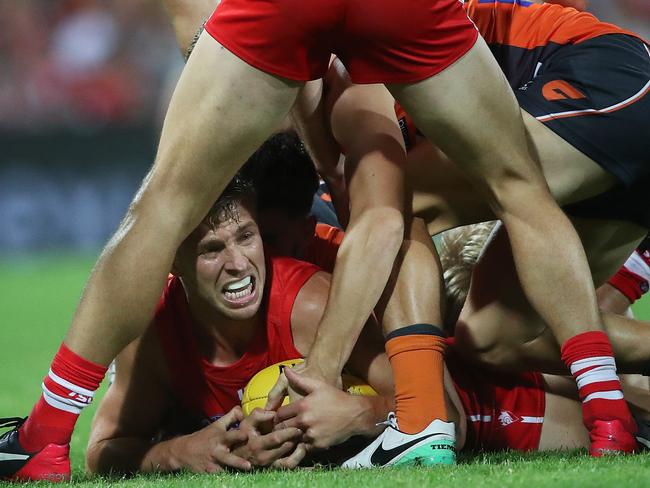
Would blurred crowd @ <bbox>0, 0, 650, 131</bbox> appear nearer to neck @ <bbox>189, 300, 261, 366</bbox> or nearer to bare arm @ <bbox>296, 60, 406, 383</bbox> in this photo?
neck @ <bbox>189, 300, 261, 366</bbox>

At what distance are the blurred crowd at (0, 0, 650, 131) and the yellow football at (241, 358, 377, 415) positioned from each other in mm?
10598

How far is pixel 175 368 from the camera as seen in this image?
388 centimetres

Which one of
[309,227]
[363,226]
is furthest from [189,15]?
[363,226]

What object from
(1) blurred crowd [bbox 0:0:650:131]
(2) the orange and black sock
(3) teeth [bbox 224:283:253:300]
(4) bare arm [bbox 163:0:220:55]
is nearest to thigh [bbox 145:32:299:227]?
(3) teeth [bbox 224:283:253:300]

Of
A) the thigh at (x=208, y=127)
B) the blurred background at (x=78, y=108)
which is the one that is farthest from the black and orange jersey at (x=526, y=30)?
the blurred background at (x=78, y=108)

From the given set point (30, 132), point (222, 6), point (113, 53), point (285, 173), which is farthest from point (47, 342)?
point (113, 53)

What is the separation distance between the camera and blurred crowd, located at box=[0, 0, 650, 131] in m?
14.0

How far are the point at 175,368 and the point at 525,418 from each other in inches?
47.7

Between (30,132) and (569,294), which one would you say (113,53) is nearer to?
(30,132)

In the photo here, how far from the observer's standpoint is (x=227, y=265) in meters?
3.71

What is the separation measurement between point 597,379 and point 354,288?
75 centimetres

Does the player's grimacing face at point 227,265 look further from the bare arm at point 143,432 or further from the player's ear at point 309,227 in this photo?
the player's ear at point 309,227

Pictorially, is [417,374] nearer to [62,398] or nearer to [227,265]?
[227,265]

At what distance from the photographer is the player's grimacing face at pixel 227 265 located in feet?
12.1
